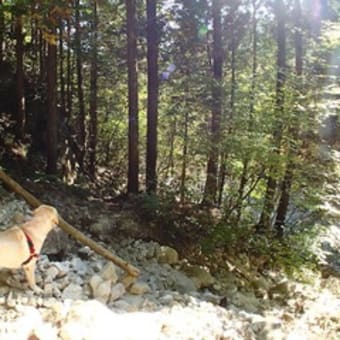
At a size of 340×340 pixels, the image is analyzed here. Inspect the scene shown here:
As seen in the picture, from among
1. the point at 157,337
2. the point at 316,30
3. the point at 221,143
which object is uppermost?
the point at 316,30

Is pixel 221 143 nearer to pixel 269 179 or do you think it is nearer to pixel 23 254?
pixel 269 179

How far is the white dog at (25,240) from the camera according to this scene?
3.11 meters

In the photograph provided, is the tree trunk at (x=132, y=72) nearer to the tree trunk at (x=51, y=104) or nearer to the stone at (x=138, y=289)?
the tree trunk at (x=51, y=104)

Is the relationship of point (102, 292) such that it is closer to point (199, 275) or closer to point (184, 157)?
point (199, 275)

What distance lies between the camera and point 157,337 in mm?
4746

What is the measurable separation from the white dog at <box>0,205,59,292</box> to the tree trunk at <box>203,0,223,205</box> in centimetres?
566

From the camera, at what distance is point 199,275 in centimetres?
777

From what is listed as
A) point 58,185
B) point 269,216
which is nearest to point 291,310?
point 269,216

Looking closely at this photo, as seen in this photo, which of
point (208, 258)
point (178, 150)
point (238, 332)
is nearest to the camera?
point (238, 332)

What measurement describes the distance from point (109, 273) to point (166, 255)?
7.04 feet

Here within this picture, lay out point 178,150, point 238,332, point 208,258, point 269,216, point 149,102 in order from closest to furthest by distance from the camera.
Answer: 1. point 238,332
2. point 208,258
3. point 269,216
4. point 149,102
5. point 178,150

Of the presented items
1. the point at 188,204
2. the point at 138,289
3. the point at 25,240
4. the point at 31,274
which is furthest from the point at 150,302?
the point at 188,204

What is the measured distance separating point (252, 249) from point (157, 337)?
444 centimetres

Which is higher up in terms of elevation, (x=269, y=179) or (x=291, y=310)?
(x=269, y=179)
